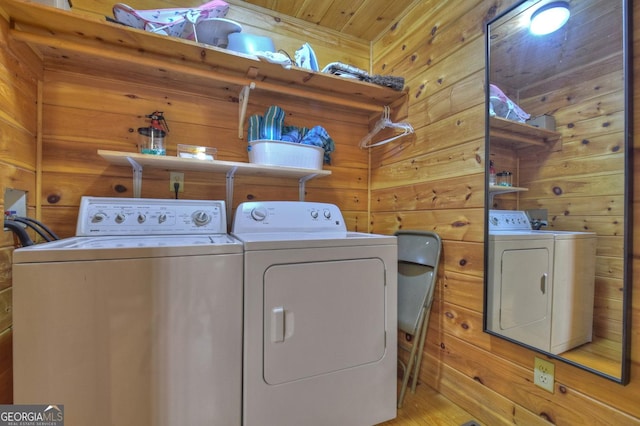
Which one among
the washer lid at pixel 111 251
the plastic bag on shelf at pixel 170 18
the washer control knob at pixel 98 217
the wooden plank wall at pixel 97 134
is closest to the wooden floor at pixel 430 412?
the washer lid at pixel 111 251

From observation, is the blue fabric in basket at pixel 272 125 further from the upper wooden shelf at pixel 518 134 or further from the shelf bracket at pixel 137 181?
the upper wooden shelf at pixel 518 134

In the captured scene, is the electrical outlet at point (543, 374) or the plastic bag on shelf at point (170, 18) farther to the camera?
the plastic bag on shelf at point (170, 18)

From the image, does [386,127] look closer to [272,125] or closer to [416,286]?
[272,125]

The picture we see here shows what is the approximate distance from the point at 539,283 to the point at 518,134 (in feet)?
2.17

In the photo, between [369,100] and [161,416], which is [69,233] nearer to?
[161,416]

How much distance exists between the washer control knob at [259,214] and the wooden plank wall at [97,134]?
37 cm

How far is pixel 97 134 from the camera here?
60.1 inches

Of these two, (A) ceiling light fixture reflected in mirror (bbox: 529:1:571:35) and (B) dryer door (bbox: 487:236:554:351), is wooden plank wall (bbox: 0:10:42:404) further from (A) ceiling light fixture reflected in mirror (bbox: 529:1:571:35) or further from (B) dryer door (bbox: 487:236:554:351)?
(A) ceiling light fixture reflected in mirror (bbox: 529:1:571:35)

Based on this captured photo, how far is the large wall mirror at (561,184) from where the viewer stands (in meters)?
0.91

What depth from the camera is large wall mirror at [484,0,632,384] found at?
91 cm

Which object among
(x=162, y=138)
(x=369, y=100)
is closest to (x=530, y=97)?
(x=369, y=100)

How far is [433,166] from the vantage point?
1580mm

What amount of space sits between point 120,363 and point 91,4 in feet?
6.11

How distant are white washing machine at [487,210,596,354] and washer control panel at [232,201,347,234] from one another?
83 centimetres
